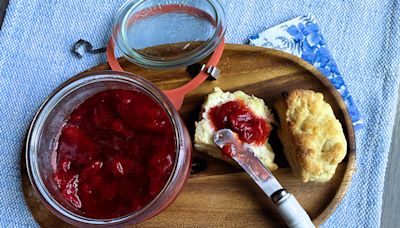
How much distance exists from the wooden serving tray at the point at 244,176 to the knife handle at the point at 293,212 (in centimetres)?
7

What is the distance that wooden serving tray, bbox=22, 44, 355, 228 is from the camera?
162 centimetres

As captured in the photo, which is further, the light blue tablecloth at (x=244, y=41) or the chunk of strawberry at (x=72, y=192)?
the light blue tablecloth at (x=244, y=41)

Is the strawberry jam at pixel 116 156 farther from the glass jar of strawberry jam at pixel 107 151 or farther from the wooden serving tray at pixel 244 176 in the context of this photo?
the wooden serving tray at pixel 244 176

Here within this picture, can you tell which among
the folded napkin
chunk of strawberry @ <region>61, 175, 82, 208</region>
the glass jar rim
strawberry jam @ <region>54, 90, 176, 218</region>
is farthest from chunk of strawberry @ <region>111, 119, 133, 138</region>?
the folded napkin

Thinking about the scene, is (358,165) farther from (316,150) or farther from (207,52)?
(207,52)

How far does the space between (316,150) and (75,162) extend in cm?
67

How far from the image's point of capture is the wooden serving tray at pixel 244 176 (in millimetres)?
1617

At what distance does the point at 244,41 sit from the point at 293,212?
2.17 feet

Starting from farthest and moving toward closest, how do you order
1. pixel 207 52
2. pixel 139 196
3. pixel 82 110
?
1. pixel 207 52
2. pixel 82 110
3. pixel 139 196

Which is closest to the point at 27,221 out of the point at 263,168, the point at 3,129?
the point at 3,129

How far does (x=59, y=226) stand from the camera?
5.44 ft

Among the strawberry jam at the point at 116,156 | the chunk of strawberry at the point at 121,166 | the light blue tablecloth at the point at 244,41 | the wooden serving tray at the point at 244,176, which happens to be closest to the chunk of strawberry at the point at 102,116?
the strawberry jam at the point at 116,156

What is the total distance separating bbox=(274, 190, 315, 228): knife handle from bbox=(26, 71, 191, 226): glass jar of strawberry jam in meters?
0.28

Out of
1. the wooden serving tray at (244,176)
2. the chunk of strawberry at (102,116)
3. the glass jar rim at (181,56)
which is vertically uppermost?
the glass jar rim at (181,56)
